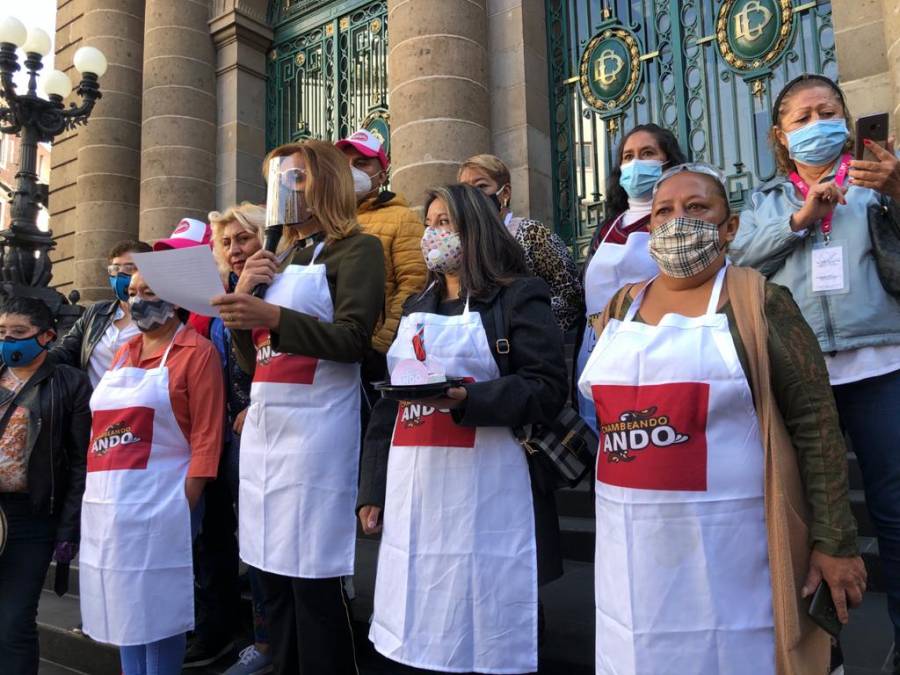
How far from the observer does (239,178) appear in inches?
401

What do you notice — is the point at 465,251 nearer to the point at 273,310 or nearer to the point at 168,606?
the point at 273,310

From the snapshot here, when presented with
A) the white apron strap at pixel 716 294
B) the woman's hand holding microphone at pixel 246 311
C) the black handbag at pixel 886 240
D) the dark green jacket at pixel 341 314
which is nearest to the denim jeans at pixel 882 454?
the black handbag at pixel 886 240

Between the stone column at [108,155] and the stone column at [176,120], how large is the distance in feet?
2.45

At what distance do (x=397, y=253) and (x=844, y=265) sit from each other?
1889 mm

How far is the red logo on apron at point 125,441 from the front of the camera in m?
3.00

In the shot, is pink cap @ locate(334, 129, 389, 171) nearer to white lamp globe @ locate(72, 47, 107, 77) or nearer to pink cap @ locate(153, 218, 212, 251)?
pink cap @ locate(153, 218, 212, 251)

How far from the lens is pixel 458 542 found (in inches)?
91.6

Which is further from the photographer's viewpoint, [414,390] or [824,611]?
[414,390]

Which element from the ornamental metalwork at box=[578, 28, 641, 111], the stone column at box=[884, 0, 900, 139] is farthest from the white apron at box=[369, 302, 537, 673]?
the ornamental metalwork at box=[578, 28, 641, 111]

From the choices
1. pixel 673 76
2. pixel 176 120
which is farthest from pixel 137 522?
pixel 176 120

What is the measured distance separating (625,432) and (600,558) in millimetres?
389

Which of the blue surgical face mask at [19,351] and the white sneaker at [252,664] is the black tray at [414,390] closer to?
the white sneaker at [252,664]

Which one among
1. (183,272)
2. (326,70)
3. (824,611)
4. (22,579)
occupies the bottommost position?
(22,579)

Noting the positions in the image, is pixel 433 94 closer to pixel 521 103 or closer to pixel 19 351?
pixel 521 103
